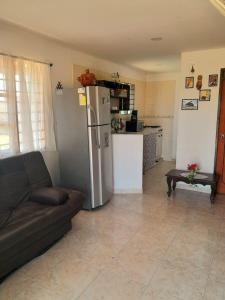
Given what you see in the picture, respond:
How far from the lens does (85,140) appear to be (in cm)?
321

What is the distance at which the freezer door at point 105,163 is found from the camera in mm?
3396

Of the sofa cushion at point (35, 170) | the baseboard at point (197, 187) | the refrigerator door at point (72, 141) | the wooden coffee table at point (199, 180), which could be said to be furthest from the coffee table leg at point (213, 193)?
the sofa cushion at point (35, 170)

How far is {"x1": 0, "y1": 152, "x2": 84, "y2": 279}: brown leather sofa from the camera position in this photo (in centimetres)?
203

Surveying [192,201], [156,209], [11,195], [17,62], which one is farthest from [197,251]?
[17,62]

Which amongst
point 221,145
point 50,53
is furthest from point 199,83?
point 50,53

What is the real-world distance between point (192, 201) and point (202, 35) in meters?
2.38

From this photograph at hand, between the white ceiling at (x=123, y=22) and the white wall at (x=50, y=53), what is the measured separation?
214 mm

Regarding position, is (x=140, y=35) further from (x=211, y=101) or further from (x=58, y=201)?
(x=58, y=201)

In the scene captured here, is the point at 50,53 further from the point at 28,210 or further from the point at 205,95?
the point at 205,95

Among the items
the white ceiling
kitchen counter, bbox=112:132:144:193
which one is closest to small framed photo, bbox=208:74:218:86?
the white ceiling

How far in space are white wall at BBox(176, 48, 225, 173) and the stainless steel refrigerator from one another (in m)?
1.45

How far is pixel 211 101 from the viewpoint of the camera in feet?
12.7

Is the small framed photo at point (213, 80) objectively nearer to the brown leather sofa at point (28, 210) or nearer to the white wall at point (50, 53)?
the white wall at point (50, 53)

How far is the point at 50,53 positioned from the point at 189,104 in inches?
93.3
